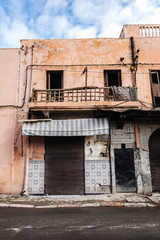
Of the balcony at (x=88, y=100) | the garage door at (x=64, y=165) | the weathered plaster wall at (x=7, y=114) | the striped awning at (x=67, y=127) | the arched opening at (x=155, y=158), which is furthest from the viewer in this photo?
the arched opening at (x=155, y=158)

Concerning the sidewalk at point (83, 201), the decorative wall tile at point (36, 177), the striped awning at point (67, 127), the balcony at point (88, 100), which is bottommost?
the sidewalk at point (83, 201)

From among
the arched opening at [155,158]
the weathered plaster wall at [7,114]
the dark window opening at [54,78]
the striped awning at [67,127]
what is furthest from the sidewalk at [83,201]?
the dark window opening at [54,78]

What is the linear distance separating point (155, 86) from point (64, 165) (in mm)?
6419

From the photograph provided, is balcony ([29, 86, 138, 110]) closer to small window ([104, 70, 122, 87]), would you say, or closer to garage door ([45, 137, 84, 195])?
small window ([104, 70, 122, 87])

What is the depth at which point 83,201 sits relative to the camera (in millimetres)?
7594

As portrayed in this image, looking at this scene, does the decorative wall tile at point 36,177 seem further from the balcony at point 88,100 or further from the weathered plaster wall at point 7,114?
the balcony at point 88,100

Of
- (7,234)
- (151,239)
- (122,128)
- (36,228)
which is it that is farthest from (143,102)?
(7,234)

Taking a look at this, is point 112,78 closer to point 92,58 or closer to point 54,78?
point 92,58

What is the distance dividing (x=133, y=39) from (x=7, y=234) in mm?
10449

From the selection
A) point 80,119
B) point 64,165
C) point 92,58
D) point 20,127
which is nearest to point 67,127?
point 80,119

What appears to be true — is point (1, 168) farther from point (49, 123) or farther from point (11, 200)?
point (49, 123)

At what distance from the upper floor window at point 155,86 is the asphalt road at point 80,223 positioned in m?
5.46

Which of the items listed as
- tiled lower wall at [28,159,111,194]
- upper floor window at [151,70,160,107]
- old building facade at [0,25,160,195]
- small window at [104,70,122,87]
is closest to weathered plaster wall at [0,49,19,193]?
old building facade at [0,25,160,195]

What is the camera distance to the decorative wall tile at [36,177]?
8.67 metres
